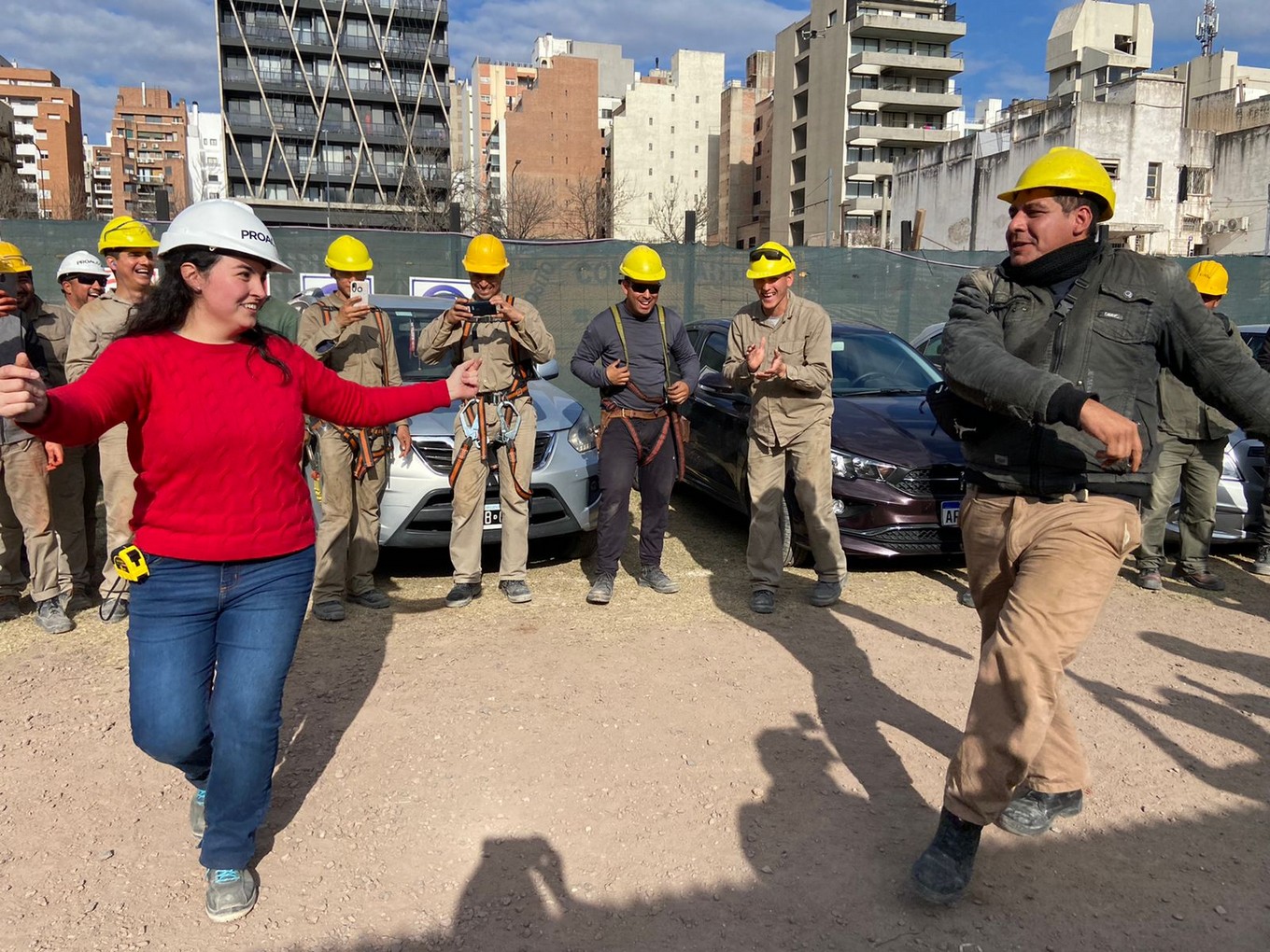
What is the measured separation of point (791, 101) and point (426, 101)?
28.8 meters

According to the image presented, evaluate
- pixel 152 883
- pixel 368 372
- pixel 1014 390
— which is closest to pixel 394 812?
pixel 152 883

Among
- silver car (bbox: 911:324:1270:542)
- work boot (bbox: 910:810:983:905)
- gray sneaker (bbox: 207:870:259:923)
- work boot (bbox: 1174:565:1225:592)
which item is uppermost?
silver car (bbox: 911:324:1270:542)

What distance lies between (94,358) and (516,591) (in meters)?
2.81

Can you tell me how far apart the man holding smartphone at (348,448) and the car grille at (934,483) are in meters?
3.33

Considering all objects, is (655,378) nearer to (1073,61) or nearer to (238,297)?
(238,297)

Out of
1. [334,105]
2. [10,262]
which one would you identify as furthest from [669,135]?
[10,262]

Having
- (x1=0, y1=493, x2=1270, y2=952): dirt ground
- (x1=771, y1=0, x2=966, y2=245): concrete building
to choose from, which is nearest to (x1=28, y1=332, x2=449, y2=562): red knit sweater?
(x1=0, y1=493, x2=1270, y2=952): dirt ground

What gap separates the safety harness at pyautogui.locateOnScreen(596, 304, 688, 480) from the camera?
6.07 metres

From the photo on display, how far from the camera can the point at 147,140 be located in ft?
448

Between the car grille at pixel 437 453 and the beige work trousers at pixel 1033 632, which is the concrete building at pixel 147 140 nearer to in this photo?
the car grille at pixel 437 453

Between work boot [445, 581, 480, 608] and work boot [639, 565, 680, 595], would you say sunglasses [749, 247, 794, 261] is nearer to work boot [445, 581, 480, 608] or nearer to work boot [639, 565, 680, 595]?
work boot [639, 565, 680, 595]

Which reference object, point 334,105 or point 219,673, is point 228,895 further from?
point 334,105

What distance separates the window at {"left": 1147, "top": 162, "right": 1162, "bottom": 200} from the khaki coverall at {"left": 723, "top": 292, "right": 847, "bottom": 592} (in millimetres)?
45660

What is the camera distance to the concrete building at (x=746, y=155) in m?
87.8
